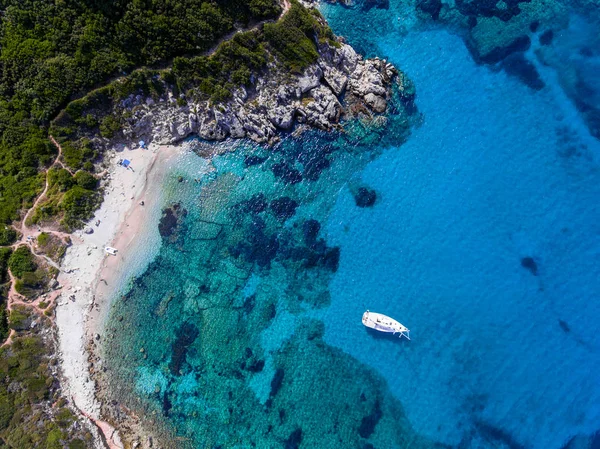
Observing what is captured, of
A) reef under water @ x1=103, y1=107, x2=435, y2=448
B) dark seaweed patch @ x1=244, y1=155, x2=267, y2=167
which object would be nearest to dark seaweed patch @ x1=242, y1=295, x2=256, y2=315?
reef under water @ x1=103, y1=107, x2=435, y2=448

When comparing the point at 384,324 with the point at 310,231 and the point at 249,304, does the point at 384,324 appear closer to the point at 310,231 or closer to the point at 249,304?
the point at 310,231

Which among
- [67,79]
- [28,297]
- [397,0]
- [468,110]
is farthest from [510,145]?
[28,297]

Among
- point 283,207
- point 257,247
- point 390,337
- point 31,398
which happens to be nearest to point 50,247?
point 31,398

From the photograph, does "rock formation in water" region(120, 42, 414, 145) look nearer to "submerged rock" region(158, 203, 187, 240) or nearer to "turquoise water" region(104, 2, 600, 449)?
"turquoise water" region(104, 2, 600, 449)

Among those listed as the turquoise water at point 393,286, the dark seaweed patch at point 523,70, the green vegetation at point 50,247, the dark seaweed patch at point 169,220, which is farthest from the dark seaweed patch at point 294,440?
the dark seaweed patch at point 523,70

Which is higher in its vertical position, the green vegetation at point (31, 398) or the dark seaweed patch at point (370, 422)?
the dark seaweed patch at point (370, 422)

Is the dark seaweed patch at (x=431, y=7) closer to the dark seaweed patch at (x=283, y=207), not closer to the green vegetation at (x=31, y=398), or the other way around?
the dark seaweed patch at (x=283, y=207)
